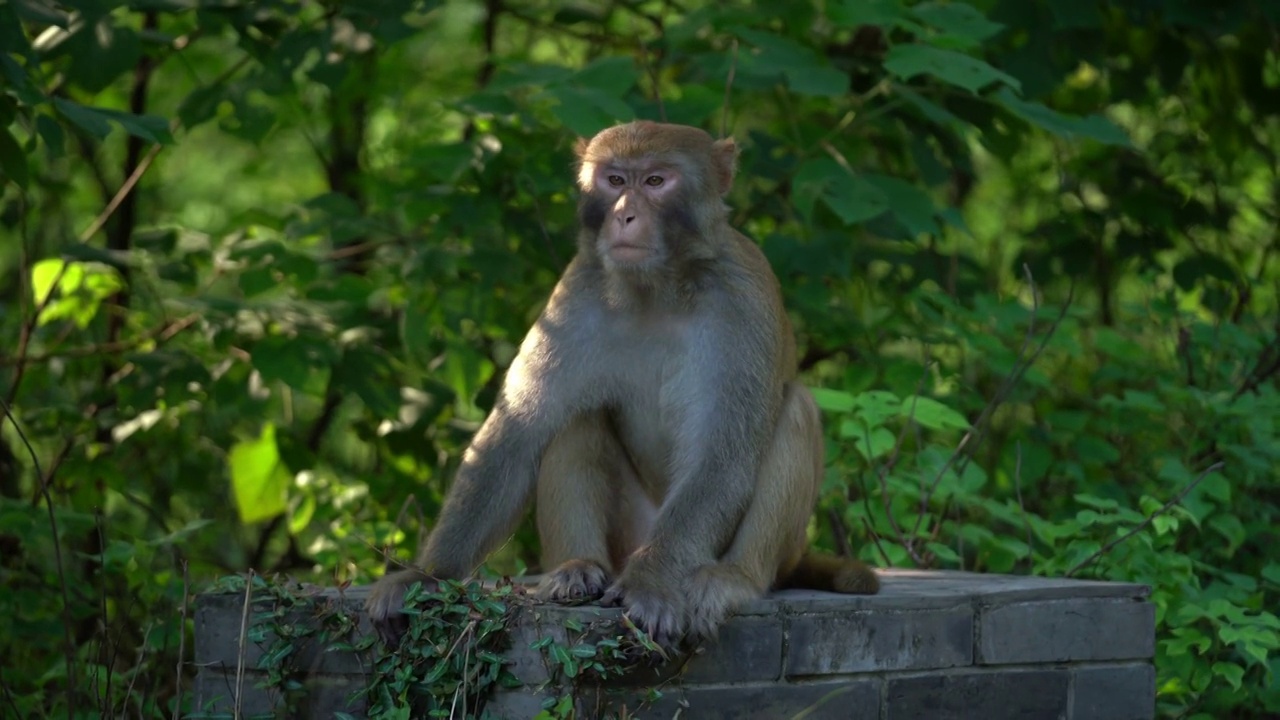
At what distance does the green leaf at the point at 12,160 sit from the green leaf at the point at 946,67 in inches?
119

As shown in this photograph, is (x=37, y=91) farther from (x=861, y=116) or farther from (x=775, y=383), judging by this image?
(x=861, y=116)

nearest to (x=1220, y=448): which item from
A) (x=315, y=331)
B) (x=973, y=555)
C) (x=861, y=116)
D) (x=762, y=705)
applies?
(x=973, y=555)

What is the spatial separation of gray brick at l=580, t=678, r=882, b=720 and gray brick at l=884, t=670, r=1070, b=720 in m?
0.09

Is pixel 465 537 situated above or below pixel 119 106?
above

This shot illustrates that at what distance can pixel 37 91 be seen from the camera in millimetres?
4531

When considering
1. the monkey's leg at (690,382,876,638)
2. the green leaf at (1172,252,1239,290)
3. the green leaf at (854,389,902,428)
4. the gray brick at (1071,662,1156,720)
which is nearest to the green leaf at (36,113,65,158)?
the monkey's leg at (690,382,876,638)

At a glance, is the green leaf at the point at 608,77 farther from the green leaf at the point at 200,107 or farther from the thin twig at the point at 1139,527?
the thin twig at the point at 1139,527

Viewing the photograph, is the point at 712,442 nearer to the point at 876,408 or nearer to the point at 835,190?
the point at 876,408

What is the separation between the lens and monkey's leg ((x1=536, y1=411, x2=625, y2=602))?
4.43 metres

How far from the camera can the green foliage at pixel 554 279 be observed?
17.8ft

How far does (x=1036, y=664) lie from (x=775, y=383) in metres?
1.17

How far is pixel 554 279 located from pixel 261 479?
1.70 m

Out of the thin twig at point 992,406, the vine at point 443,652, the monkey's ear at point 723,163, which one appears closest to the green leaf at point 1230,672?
the thin twig at point 992,406

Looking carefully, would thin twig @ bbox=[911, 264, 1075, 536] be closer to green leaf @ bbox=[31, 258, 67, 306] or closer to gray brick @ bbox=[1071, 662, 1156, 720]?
gray brick @ bbox=[1071, 662, 1156, 720]
